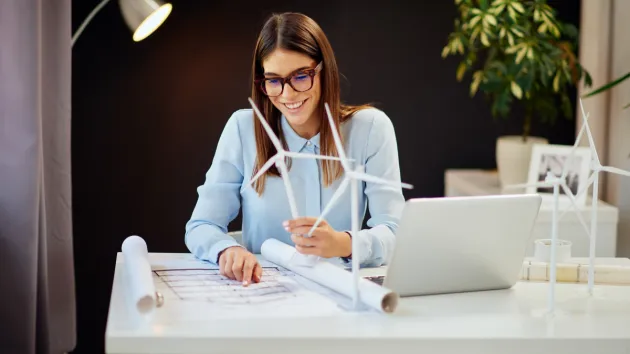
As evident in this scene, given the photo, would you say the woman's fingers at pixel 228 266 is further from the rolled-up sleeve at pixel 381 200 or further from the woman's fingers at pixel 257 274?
the rolled-up sleeve at pixel 381 200

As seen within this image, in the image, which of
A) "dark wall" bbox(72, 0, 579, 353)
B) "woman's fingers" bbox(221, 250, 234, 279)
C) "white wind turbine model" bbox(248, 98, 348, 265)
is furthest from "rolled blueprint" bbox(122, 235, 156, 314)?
"dark wall" bbox(72, 0, 579, 353)

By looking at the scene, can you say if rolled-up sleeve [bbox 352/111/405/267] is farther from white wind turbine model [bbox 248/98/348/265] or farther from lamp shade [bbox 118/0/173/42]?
lamp shade [bbox 118/0/173/42]

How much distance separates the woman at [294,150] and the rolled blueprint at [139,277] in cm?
20

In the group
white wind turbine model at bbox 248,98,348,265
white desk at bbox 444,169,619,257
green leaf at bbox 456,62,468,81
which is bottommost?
white desk at bbox 444,169,619,257

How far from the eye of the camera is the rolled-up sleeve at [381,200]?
7.57 ft

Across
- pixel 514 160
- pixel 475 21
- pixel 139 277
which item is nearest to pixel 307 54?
pixel 139 277

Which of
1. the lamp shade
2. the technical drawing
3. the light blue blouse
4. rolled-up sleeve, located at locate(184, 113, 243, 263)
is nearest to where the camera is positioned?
the technical drawing

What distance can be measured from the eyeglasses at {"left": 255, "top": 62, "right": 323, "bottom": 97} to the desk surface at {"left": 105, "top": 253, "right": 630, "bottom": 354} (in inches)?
27.9

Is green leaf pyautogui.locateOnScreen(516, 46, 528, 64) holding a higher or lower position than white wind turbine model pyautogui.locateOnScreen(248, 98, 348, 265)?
higher

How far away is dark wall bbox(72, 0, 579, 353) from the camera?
13.5 feet

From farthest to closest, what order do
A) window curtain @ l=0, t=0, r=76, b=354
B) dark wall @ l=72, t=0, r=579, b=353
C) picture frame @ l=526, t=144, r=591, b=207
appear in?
dark wall @ l=72, t=0, r=579, b=353, picture frame @ l=526, t=144, r=591, b=207, window curtain @ l=0, t=0, r=76, b=354

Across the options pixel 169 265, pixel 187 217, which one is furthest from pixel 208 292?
pixel 187 217

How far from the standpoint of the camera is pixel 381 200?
2496 mm

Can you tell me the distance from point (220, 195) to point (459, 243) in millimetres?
826
